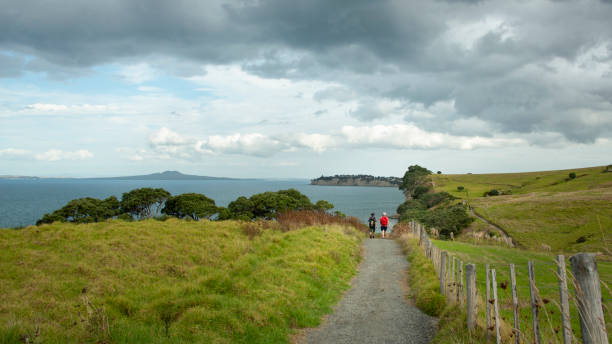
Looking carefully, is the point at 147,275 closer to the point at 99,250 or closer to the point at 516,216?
the point at 99,250

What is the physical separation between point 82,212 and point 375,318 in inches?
1527

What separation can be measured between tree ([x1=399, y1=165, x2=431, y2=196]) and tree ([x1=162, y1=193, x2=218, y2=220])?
3362 inches

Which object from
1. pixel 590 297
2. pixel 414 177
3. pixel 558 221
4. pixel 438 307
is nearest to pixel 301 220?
pixel 438 307

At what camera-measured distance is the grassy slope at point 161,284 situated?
7.54 m

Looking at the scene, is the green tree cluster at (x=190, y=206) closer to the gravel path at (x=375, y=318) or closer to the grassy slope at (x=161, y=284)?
the grassy slope at (x=161, y=284)

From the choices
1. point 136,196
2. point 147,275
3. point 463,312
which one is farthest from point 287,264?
point 136,196

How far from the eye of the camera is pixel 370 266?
17578mm

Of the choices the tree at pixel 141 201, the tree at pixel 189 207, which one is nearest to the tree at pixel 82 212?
the tree at pixel 141 201

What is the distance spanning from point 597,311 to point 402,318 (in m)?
6.98

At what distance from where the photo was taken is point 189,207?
145ft

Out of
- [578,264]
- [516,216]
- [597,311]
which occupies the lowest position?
[516,216]

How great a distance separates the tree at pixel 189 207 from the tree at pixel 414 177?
8539cm

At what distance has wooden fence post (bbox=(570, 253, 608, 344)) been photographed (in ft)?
11.6

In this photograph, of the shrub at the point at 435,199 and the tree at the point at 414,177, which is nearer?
the shrub at the point at 435,199
